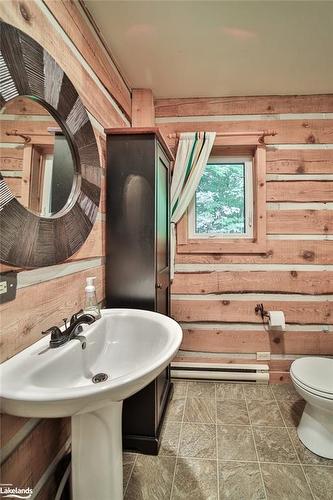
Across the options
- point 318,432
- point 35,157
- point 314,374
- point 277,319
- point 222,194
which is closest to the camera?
point 35,157

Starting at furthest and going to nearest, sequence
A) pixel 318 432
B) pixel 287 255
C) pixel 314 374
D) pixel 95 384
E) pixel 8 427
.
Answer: pixel 287 255, pixel 314 374, pixel 318 432, pixel 8 427, pixel 95 384

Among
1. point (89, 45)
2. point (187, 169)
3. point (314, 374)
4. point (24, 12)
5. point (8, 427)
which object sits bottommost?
point (314, 374)

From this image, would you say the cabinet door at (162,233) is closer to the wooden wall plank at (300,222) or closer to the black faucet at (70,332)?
the black faucet at (70,332)

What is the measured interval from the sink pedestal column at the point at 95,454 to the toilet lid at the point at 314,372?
115cm

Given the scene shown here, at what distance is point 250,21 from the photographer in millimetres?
1418

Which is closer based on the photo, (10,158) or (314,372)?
(10,158)

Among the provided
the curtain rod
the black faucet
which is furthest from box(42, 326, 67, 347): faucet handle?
the curtain rod

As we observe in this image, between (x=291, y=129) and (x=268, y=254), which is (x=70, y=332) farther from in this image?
(x=291, y=129)

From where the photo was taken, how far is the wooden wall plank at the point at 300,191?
2.12 meters

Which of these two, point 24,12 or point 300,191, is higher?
point 24,12

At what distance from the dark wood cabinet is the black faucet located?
1.49ft

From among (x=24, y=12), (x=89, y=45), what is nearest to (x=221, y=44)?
(x=89, y=45)

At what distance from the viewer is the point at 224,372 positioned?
7.09ft

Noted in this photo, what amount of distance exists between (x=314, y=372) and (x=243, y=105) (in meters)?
2.09
